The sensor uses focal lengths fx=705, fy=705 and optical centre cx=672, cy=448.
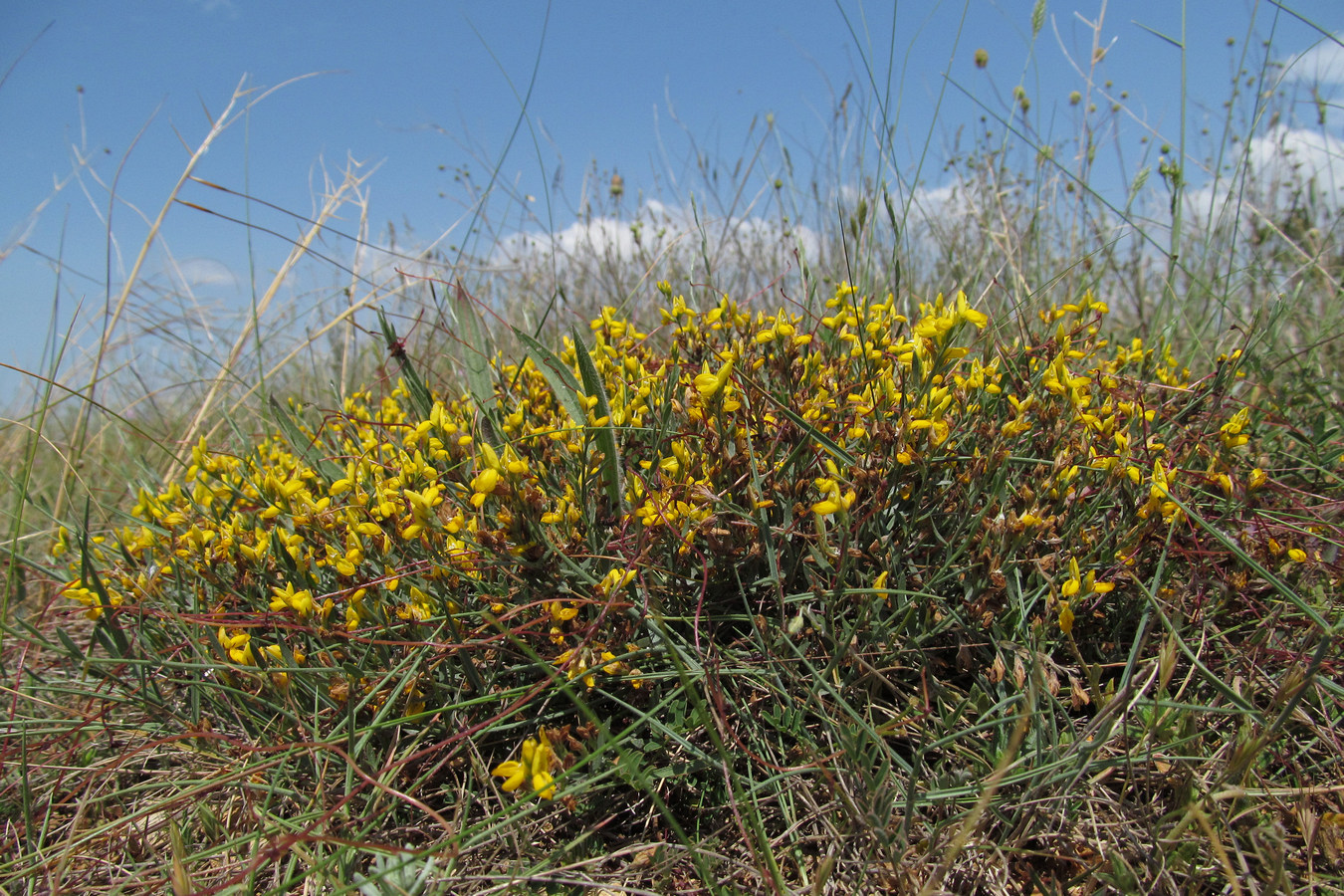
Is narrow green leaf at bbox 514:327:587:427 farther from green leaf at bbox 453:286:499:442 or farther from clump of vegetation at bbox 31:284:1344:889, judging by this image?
green leaf at bbox 453:286:499:442

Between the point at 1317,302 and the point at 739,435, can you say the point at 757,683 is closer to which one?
the point at 739,435

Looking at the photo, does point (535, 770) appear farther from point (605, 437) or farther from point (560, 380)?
point (560, 380)

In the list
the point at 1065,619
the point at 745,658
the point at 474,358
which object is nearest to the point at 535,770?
the point at 745,658

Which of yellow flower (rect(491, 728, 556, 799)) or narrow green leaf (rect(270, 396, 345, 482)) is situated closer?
yellow flower (rect(491, 728, 556, 799))

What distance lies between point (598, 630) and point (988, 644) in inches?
32.5

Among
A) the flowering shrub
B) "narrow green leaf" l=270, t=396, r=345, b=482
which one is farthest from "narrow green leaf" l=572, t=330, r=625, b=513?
"narrow green leaf" l=270, t=396, r=345, b=482

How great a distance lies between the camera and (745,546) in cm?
159

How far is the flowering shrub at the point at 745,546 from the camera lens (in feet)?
4.64

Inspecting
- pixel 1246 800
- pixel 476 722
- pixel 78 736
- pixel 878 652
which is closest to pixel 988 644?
pixel 878 652

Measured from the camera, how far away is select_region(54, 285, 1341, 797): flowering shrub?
1.41 metres

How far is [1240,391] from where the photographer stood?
2674mm

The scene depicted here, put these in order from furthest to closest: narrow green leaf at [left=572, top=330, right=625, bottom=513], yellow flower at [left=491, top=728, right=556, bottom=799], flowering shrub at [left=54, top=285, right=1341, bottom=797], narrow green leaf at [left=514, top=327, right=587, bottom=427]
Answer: narrow green leaf at [left=514, top=327, right=587, bottom=427] < narrow green leaf at [left=572, top=330, right=625, bottom=513] < flowering shrub at [left=54, top=285, right=1341, bottom=797] < yellow flower at [left=491, top=728, right=556, bottom=799]

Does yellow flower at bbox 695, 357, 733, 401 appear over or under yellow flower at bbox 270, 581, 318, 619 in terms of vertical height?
over

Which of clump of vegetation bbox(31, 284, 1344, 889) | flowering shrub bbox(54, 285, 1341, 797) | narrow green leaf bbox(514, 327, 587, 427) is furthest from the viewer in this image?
narrow green leaf bbox(514, 327, 587, 427)
